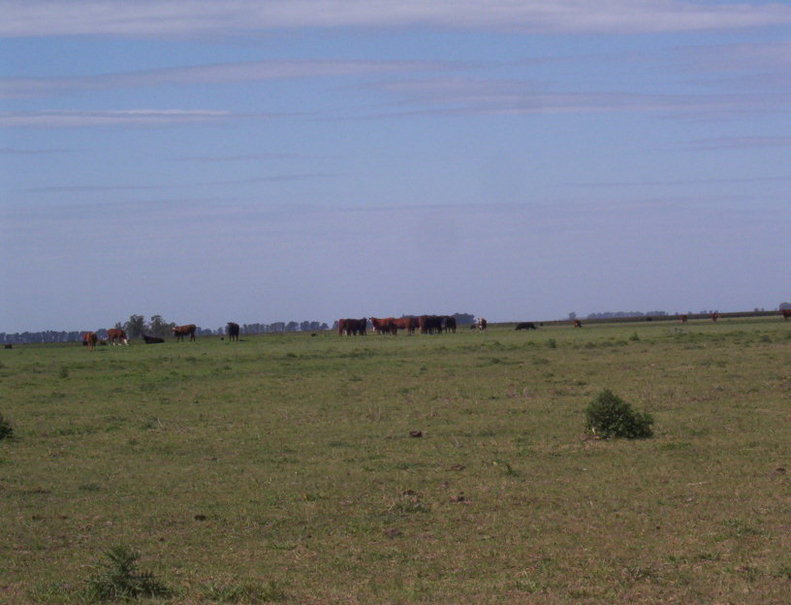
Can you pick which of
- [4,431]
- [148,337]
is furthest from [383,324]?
[4,431]

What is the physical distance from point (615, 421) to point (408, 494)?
5469mm

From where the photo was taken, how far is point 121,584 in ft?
28.2

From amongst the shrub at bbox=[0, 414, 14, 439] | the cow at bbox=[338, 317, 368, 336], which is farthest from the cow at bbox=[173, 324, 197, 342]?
the shrub at bbox=[0, 414, 14, 439]

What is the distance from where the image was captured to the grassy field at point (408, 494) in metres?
9.02

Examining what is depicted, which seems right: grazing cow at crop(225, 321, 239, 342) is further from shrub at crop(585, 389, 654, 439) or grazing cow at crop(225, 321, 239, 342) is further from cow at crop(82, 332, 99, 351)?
shrub at crop(585, 389, 654, 439)

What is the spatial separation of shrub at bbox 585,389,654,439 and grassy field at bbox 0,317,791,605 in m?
0.30

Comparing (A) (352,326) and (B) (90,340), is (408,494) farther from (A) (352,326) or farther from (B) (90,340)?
Result: (A) (352,326)

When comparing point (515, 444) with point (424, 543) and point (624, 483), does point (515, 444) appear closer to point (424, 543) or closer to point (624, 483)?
point (624, 483)

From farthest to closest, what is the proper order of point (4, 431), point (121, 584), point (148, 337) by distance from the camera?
1. point (148, 337)
2. point (4, 431)
3. point (121, 584)

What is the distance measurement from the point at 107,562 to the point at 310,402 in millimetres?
14822

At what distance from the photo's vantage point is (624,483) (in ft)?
44.4

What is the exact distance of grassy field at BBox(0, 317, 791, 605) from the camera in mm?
9023

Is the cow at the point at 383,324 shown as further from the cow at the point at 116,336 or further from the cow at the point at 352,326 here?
the cow at the point at 116,336

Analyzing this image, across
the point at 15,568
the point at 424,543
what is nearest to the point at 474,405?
the point at 424,543
